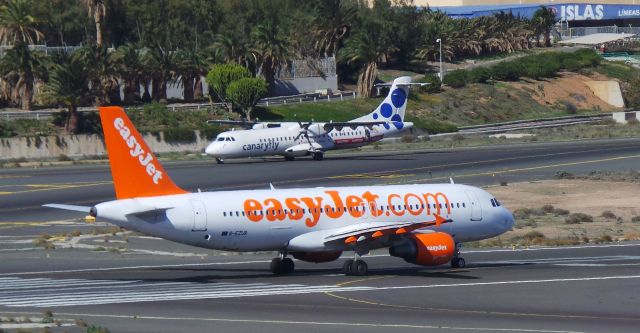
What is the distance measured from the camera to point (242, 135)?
91.6 metres

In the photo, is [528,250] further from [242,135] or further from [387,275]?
[242,135]

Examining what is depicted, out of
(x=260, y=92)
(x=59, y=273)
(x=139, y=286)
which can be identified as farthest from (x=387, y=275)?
(x=260, y=92)

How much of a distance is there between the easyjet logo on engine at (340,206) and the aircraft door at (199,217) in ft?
4.89

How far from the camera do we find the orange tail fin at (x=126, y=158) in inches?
1449

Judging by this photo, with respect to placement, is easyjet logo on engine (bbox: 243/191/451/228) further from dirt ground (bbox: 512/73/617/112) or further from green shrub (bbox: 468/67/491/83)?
dirt ground (bbox: 512/73/617/112)

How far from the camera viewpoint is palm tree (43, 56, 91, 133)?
102m

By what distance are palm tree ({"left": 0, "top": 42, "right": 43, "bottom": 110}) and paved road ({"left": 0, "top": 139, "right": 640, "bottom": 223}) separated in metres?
18.9

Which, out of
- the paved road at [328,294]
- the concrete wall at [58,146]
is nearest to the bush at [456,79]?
the concrete wall at [58,146]

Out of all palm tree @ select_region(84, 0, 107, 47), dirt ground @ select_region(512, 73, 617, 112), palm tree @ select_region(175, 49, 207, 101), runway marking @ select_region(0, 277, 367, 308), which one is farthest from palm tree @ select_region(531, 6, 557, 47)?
runway marking @ select_region(0, 277, 367, 308)

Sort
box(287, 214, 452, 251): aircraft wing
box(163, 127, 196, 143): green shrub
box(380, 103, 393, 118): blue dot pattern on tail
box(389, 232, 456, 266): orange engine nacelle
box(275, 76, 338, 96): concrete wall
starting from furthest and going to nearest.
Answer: box(275, 76, 338, 96): concrete wall
box(163, 127, 196, 143): green shrub
box(380, 103, 393, 118): blue dot pattern on tail
box(389, 232, 456, 266): orange engine nacelle
box(287, 214, 452, 251): aircraft wing

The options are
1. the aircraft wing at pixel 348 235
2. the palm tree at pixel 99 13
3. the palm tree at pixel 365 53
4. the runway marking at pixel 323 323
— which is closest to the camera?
the runway marking at pixel 323 323

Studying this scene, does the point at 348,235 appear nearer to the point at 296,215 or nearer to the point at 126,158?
the point at 296,215

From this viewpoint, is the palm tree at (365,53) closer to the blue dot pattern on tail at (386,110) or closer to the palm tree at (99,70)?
the palm tree at (99,70)

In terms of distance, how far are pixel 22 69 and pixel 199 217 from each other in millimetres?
74028
